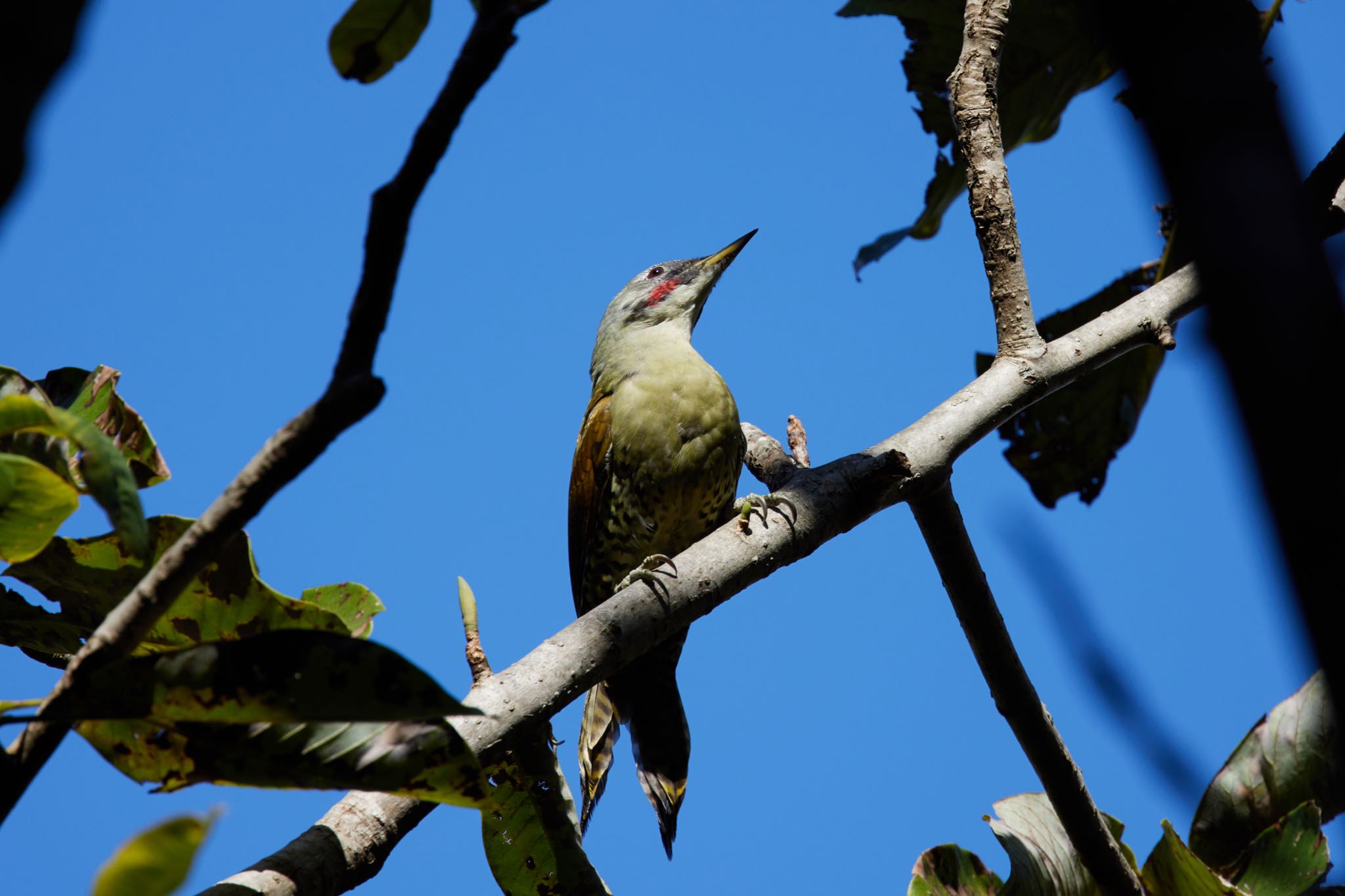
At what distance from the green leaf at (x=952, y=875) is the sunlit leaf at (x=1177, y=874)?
0.41m

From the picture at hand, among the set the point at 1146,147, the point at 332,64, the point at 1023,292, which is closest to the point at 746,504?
the point at 1023,292

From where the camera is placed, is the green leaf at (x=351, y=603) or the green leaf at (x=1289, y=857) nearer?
the green leaf at (x=351, y=603)

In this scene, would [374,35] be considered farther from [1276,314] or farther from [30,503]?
[1276,314]

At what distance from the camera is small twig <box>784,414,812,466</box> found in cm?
341

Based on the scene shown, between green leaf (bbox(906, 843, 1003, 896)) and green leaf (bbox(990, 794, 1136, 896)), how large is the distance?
0.12m

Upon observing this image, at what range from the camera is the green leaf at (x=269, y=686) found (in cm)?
116

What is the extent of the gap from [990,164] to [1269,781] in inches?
75.1

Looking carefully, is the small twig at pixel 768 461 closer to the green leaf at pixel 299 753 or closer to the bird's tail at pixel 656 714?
the bird's tail at pixel 656 714

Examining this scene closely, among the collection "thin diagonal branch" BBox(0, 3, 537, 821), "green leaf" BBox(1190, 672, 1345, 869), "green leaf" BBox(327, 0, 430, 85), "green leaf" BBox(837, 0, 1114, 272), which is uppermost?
"green leaf" BBox(837, 0, 1114, 272)

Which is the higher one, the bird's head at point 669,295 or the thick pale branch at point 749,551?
the bird's head at point 669,295

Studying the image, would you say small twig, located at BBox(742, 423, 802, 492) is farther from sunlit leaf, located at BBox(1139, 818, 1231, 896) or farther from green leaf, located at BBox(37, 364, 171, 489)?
green leaf, located at BBox(37, 364, 171, 489)

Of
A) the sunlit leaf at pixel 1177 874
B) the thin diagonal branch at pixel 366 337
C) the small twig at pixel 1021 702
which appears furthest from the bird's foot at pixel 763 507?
the thin diagonal branch at pixel 366 337

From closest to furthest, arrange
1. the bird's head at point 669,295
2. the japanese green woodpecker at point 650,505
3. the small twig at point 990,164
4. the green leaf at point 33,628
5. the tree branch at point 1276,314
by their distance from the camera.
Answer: the tree branch at point 1276,314, the green leaf at point 33,628, the small twig at point 990,164, the japanese green woodpecker at point 650,505, the bird's head at point 669,295

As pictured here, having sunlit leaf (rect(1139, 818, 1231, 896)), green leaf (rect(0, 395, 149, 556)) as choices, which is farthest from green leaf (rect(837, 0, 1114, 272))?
green leaf (rect(0, 395, 149, 556))
